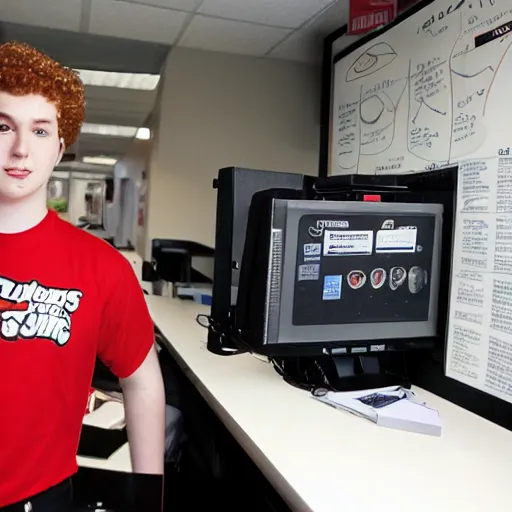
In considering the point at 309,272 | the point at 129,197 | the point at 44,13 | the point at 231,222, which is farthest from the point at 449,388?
the point at 129,197

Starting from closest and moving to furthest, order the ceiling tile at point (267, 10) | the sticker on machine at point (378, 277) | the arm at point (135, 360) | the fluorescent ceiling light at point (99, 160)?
the arm at point (135, 360) < the sticker on machine at point (378, 277) < the ceiling tile at point (267, 10) < the fluorescent ceiling light at point (99, 160)

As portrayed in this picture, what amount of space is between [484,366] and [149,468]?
3.21ft

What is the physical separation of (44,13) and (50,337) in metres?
2.62

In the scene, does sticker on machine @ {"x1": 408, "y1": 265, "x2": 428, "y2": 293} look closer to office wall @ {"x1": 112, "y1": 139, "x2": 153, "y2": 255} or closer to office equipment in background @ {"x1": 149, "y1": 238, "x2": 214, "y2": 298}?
office equipment in background @ {"x1": 149, "y1": 238, "x2": 214, "y2": 298}

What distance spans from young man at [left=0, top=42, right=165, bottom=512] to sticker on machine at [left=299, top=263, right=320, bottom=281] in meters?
0.61

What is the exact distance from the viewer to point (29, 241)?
892mm

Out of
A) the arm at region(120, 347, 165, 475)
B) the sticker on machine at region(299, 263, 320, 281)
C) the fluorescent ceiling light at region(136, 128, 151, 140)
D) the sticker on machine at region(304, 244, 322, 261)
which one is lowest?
the arm at region(120, 347, 165, 475)

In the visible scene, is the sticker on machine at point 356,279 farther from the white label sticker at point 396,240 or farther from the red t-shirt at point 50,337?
the red t-shirt at point 50,337

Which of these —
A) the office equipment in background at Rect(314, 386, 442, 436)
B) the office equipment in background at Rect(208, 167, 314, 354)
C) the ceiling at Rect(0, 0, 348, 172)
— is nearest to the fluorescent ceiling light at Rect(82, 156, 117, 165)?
the ceiling at Rect(0, 0, 348, 172)

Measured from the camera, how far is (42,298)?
870 mm

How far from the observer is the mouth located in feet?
2.75

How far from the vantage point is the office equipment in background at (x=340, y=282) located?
57.8 inches

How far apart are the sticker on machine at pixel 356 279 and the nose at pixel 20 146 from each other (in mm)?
942

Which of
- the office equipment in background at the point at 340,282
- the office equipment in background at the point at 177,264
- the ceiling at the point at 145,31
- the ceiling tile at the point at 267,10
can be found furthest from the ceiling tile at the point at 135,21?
the office equipment in background at the point at 340,282
